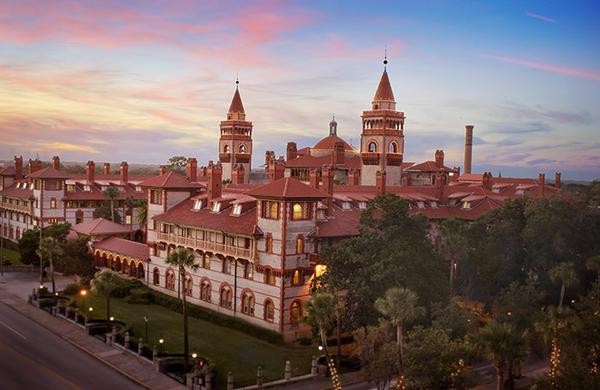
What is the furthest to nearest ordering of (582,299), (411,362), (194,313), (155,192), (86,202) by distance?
(86,202)
(155,192)
(194,313)
(582,299)
(411,362)

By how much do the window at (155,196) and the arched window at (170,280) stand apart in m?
8.47

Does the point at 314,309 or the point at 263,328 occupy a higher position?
the point at 314,309

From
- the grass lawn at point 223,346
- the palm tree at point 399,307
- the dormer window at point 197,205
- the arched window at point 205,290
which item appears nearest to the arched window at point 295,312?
the grass lawn at point 223,346

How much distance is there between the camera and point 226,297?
59844mm

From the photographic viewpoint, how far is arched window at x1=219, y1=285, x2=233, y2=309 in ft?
195

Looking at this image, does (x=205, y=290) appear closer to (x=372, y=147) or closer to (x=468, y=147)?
(x=372, y=147)

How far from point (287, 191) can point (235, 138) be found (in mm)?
71084

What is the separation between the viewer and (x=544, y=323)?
4303cm

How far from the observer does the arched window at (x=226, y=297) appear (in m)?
59.4

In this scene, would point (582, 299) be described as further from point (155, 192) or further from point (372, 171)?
point (372, 171)

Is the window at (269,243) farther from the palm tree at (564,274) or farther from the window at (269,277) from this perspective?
the palm tree at (564,274)

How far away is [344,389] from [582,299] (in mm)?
22128

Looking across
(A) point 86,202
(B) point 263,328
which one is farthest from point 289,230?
(A) point 86,202

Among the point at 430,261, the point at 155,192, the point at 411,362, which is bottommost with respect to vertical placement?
the point at 411,362
